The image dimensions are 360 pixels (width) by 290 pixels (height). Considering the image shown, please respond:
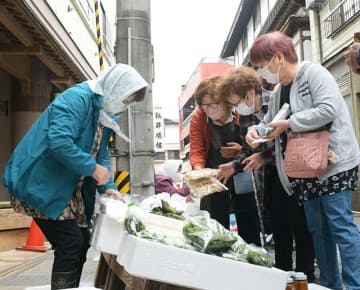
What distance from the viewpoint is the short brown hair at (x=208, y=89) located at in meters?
3.27

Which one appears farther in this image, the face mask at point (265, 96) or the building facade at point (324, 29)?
the building facade at point (324, 29)

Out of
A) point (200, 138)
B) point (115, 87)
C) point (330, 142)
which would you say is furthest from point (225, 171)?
point (115, 87)

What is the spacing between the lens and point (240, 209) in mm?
3486

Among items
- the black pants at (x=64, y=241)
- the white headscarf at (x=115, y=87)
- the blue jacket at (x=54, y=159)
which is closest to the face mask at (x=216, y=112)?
the white headscarf at (x=115, y=87)

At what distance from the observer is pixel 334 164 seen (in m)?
2.45

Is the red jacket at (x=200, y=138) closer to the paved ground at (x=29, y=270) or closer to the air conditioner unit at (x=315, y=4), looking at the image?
the paved ground at (x=29, y=270)

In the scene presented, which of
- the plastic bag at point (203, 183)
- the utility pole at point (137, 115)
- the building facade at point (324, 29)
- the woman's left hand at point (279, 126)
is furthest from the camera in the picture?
the building facade at point (324, 29)

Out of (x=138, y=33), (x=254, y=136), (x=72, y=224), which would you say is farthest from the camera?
(x=138, y=33)

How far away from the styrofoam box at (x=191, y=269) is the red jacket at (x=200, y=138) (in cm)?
179

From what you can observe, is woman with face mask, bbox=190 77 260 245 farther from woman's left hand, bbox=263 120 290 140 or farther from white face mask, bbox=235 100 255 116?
woman's left hand, bbox=263 120 290 140

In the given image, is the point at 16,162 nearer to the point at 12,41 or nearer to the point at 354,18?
the point at 12,41

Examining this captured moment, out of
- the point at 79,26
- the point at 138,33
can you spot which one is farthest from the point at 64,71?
the point at 138,33

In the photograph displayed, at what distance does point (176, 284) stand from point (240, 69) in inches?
77.1

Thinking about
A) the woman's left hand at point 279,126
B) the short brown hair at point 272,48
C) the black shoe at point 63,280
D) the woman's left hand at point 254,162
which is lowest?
the black shoe at point 63,280
